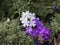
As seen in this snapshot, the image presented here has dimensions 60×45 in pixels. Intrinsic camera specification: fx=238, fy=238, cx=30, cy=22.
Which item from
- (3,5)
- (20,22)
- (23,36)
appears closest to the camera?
(23,36)

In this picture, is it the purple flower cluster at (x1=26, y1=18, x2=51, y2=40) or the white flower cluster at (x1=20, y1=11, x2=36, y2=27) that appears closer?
the purple flower cluster at (x1=26, y1=18, x2=51, y2=40)

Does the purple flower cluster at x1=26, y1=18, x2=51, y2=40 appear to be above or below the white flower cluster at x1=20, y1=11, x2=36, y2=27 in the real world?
below

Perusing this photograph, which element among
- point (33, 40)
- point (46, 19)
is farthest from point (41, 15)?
point (33, 40)

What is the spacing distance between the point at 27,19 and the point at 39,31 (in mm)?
192

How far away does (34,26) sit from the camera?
8.05ft

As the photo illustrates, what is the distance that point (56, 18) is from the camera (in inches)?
99.3

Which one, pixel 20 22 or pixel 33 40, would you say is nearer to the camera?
pixel 33 40

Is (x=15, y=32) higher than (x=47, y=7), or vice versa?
(x=47, y=7)

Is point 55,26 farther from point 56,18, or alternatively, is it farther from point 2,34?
point 2,34

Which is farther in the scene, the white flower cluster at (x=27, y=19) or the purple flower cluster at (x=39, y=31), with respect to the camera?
the white flower cluster at (x=27, y=19)

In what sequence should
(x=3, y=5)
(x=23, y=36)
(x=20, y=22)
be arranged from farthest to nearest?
1. (x=3, y=5)
2. (x=20, y=22)
3. (x=23, y=36)

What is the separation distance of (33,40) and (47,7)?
0.46 m

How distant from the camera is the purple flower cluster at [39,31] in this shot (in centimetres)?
235

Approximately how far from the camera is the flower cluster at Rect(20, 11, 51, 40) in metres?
2.35
